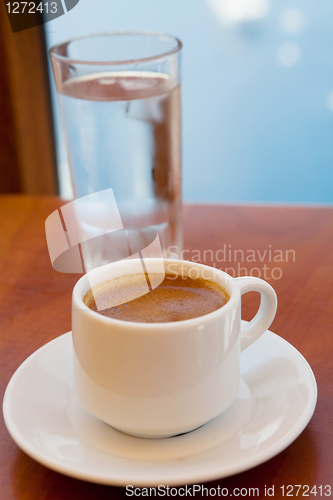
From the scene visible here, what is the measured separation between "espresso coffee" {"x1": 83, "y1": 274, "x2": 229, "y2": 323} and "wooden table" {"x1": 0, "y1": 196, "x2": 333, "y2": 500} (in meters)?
0.13

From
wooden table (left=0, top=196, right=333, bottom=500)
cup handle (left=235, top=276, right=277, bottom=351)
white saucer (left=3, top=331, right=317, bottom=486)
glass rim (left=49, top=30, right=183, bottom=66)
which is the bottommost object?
wooden table (left=0, top=196, right=333, bottom=500)

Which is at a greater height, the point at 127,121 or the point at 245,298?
the point at 127,121

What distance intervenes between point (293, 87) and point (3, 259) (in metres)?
1.87

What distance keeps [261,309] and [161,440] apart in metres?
0.15

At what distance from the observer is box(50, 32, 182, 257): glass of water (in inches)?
28.5

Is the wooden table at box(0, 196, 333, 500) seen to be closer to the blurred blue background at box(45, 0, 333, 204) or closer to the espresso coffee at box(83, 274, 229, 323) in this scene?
the espresso coffee at box(83, 274, 229, 323)

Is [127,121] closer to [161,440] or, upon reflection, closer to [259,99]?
[161,440]

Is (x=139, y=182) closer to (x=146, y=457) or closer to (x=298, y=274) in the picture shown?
(x=298, y=274)

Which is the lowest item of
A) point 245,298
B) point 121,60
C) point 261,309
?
point 245,298

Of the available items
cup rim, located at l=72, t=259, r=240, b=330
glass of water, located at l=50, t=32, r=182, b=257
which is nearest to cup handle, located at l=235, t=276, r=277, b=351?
cup rim, located at l=72, t=259, r=240, b=330

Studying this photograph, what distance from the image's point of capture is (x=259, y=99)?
239 centimetres

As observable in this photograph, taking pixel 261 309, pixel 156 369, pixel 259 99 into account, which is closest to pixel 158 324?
pixel 156 369

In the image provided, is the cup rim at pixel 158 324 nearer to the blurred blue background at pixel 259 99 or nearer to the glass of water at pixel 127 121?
the glass of water at pixel 127 121

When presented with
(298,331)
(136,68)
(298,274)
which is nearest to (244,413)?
(298,331)
